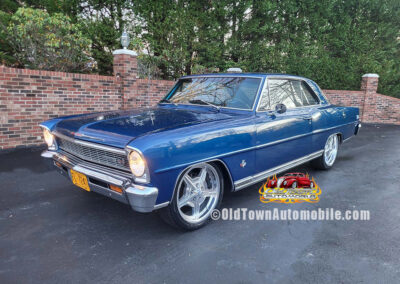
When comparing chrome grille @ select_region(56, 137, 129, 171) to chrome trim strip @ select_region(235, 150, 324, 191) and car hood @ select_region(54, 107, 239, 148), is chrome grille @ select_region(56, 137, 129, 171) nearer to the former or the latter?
car hood @ select_region(54, 107, 239, 148)

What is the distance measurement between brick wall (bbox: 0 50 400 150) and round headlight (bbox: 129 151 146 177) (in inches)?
184

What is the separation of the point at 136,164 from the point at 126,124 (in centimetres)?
63

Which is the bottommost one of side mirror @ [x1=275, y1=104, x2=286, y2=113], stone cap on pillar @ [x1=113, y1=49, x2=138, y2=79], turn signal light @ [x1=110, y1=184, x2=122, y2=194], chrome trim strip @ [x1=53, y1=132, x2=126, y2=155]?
turn signal light @ [x1=110, y1=184, x2=122, y2=194]

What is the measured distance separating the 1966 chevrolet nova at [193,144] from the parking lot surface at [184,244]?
0.37 m

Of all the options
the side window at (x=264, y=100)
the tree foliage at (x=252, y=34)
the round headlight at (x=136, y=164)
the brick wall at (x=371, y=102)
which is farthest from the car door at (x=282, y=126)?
the brick wall at (x=371, y=102)

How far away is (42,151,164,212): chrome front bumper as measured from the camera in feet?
7.23

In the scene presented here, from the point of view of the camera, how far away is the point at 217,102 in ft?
11.4

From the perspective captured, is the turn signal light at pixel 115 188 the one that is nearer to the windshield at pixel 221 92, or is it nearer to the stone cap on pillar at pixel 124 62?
the windshield at pixel 221 92

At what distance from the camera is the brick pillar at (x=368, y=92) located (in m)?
11.8

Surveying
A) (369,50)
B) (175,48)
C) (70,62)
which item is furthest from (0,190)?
(369,50)

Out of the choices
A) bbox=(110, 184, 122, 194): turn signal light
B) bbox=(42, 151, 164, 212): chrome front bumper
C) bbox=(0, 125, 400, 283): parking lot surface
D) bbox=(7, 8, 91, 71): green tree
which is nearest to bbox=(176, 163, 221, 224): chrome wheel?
bbox=(0, 125, 400, 283): parking lot surface

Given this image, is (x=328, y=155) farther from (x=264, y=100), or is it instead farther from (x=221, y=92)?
(x=221, y=92)

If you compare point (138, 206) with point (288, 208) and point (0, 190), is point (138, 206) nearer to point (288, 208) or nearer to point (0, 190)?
point (288, 208)

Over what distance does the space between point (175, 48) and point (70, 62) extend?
11.7 feet
